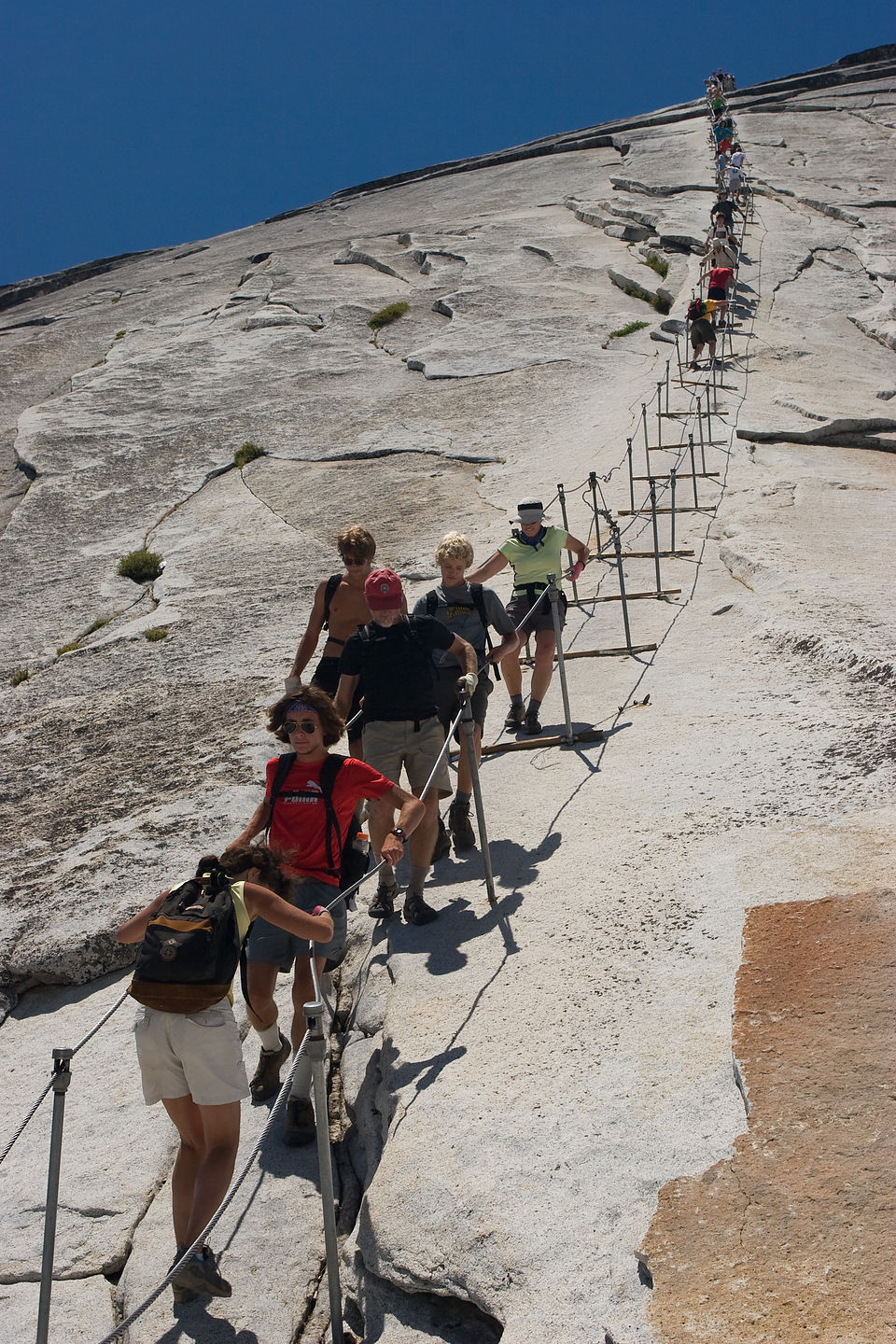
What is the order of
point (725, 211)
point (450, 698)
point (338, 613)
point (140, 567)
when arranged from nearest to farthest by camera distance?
point (450, 698)
point (338, 613)
point (140, 567)
point (725, 211)

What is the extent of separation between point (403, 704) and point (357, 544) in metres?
1.32

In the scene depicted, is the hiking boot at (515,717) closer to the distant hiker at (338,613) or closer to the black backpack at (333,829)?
the distant hiker at (338,613)

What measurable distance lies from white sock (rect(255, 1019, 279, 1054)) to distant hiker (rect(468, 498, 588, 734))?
334 centimetres

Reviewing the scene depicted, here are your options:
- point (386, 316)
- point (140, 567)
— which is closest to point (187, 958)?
point (140, 567)

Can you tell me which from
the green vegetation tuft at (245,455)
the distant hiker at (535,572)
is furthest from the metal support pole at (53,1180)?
the green vegetation tuft at (245,455)

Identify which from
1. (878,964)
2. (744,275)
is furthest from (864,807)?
(744,275)

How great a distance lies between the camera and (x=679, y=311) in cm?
1953

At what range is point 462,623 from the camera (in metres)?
6.69

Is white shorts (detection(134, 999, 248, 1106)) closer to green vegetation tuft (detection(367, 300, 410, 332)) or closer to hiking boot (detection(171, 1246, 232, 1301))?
hiking boot (detection(171, 1246, 232, 1301))

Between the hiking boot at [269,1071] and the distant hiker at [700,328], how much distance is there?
12.9m

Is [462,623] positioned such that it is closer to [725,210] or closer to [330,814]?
[330,814]

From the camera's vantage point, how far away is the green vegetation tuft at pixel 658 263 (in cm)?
2259

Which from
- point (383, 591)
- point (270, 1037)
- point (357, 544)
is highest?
point (357, 544)

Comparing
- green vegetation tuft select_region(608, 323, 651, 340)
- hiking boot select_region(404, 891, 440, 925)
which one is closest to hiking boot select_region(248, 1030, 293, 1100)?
hiking boot select_region(404, 891, 440, 925)
